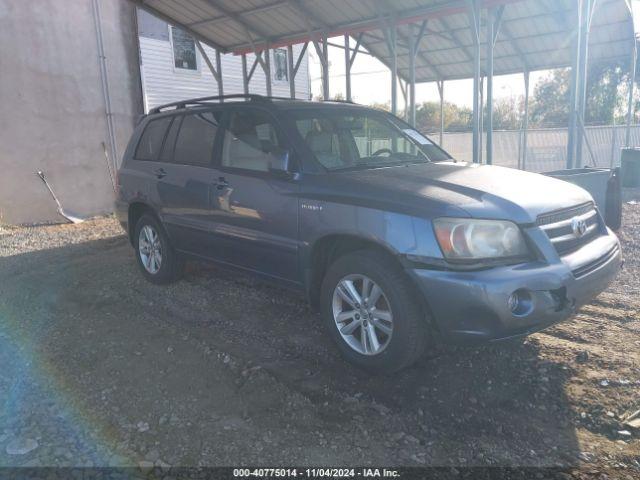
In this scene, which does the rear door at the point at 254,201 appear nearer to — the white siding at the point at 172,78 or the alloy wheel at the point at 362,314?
the alloy wheel at the point at 362,314

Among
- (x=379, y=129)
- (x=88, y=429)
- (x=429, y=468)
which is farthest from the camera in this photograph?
(x=379, y=129)

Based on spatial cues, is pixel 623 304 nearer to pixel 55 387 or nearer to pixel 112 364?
pixel 112 364

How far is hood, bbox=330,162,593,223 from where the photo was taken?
10.6 feet

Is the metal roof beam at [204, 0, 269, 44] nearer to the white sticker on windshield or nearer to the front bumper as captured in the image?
the white sticker on windshield

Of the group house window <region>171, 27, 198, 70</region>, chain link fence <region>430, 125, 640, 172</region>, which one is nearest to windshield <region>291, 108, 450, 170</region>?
chain link fence <region>430, 125, 640, 172</region>

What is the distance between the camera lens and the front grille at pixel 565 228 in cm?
329

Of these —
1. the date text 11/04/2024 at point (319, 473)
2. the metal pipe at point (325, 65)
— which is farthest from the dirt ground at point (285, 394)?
the metal pipe at point (325, 65)

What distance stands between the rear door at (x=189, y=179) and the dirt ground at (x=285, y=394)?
29.0 inches

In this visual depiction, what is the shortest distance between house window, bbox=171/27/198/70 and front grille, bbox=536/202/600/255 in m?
13.4

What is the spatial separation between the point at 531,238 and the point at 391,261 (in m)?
0.86

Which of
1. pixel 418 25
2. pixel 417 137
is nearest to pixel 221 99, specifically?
pixel 417 137

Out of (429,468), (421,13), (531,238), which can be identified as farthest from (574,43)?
(429,468)

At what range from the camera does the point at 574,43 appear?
26.4 feet

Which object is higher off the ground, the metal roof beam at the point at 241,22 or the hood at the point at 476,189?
the metal roof beam at the point at 241,22
